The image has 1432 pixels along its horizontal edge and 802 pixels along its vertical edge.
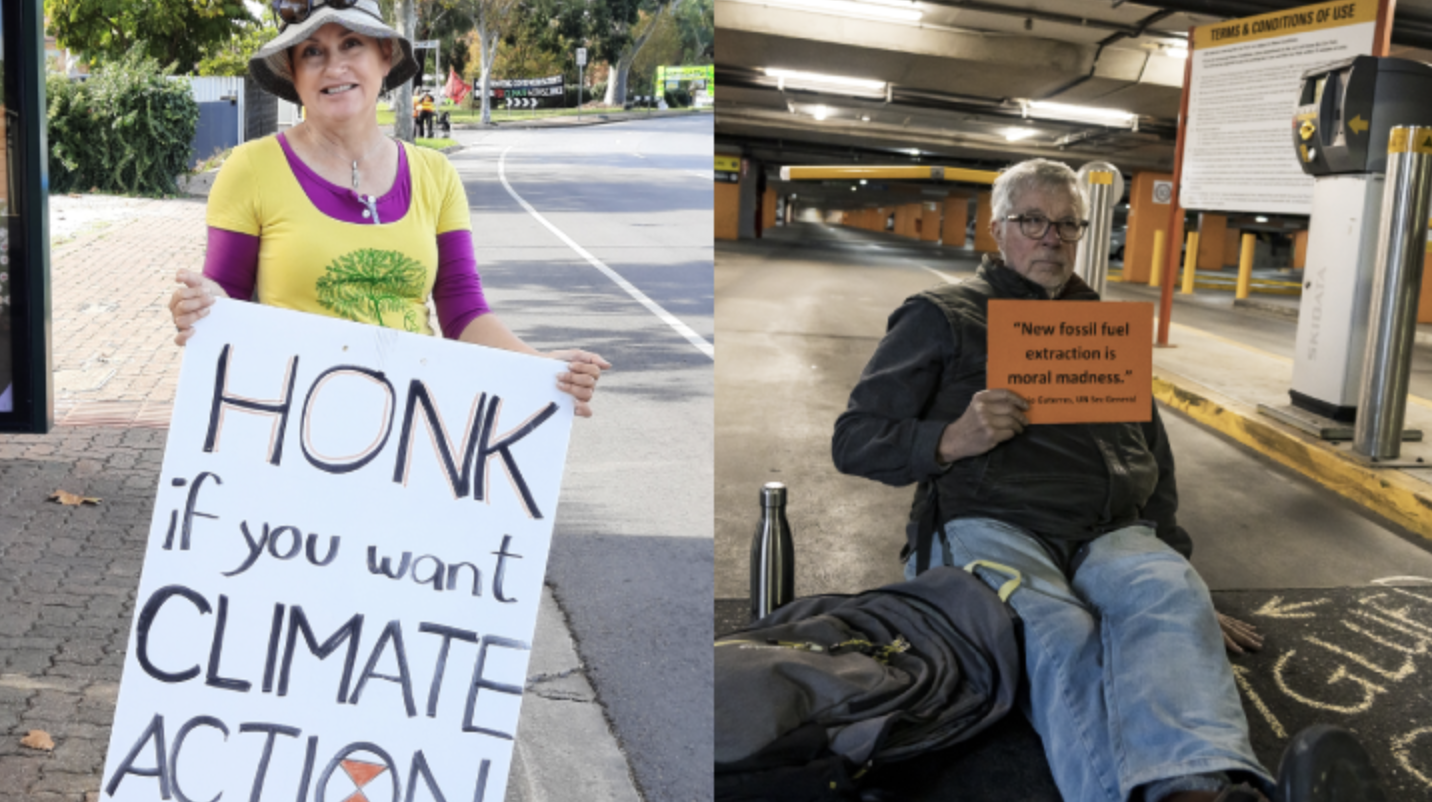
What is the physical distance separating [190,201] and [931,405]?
3.72 meters

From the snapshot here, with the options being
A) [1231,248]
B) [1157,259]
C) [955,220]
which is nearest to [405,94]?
[1157,259]

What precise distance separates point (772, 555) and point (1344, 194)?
5.38m

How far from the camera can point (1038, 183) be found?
3.11m

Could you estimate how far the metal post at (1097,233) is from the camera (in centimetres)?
907

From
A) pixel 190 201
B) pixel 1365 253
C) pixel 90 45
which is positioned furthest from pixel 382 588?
pixel 1365 253

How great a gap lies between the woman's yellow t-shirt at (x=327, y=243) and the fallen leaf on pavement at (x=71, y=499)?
338cm

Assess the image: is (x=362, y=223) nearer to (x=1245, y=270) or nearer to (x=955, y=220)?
(x=1245, y=270)

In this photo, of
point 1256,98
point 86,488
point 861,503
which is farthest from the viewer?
point 1256,98

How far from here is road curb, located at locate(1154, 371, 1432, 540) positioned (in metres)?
5.71

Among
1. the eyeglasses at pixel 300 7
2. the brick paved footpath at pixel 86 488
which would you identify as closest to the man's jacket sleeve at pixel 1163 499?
the eyeglasses at pixel 300 7

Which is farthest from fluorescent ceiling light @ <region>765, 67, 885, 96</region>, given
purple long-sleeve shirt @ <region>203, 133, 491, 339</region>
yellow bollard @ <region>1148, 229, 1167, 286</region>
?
purple long-sleeve shirt @ <region>203, 133, 491, 339</region>

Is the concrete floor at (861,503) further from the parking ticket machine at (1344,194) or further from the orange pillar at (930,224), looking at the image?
the orange pillar at (930,224)

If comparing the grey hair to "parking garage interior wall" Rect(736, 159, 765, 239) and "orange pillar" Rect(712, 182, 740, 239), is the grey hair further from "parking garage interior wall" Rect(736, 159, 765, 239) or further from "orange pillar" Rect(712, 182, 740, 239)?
"parking garage interior wall" Rect(736, 159, 765, 239)

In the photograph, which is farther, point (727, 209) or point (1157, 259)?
point (727, 209)
